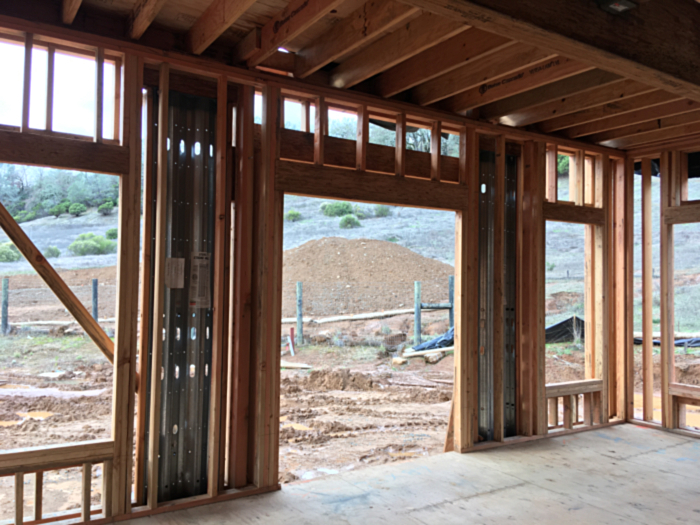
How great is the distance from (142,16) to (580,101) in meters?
3.53

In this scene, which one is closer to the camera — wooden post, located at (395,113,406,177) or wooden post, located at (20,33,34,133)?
wooden post, located at (20,33,34,133)

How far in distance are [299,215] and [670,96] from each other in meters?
17.3

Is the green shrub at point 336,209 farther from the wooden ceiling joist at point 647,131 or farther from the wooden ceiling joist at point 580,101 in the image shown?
the wooden ceiling joist at point 580,101

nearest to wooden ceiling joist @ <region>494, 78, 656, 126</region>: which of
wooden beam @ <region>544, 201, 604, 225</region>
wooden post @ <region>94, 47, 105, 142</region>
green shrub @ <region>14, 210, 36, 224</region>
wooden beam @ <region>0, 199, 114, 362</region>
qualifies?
wooden beam @ <region>544, 201, 604, 225</region>

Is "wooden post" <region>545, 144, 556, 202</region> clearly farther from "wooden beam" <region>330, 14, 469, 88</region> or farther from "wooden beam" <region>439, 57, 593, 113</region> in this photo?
"wooden beam" <region>330, 14, 469, 88</region>

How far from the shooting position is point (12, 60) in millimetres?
16828

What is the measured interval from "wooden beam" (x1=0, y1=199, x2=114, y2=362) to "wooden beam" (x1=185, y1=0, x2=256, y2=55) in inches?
61.7

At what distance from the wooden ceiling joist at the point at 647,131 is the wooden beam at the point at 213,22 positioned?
418cm

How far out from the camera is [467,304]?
4891 mm

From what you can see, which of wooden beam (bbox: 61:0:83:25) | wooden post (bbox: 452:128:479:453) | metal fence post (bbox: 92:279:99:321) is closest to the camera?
wooden beam (bbox: 61:0:83:25)

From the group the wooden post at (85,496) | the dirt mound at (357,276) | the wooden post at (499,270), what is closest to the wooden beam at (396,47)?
the wooden post at (499,270)

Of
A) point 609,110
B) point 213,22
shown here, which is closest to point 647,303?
point 609,110

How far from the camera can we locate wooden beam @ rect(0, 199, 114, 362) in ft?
10.0

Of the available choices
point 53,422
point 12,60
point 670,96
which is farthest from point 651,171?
point 12,60
